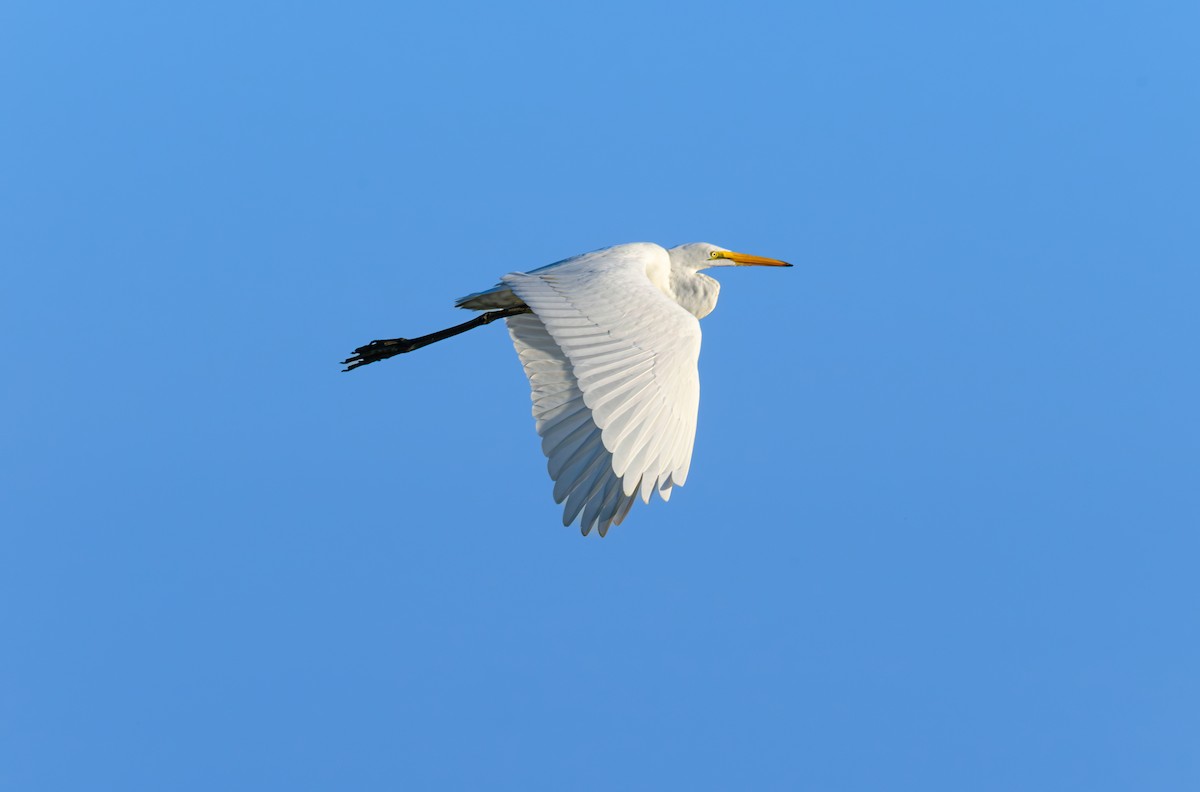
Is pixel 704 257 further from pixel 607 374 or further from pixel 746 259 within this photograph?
pixel 607 374

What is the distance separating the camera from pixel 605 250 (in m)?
11.0

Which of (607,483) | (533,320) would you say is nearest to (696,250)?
(533,320)

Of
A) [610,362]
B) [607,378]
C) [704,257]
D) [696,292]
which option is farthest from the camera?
[704,257]

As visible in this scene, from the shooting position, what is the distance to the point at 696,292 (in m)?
11.4

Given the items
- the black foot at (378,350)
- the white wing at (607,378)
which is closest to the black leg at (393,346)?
the black foot at (378,350)

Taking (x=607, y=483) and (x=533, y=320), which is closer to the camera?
(x=607, y=483)

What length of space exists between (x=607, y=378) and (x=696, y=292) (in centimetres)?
326

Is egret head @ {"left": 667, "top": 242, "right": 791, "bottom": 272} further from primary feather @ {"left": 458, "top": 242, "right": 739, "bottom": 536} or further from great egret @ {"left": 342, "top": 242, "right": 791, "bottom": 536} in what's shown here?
primary feather @ {"left": 458, "top": 242, "right": 739, "bottom": 536}

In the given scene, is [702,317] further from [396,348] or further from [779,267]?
[396,348]

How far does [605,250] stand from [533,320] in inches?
38.2

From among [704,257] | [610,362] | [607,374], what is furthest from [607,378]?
[704,257]

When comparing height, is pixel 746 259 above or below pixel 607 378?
above

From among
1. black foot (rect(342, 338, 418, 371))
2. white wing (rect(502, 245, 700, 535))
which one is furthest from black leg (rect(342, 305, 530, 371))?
white wing (rect(502, 245, 700, 535))

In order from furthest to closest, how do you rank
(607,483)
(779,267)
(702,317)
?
(779,267) → (702,317) → (607,483)
